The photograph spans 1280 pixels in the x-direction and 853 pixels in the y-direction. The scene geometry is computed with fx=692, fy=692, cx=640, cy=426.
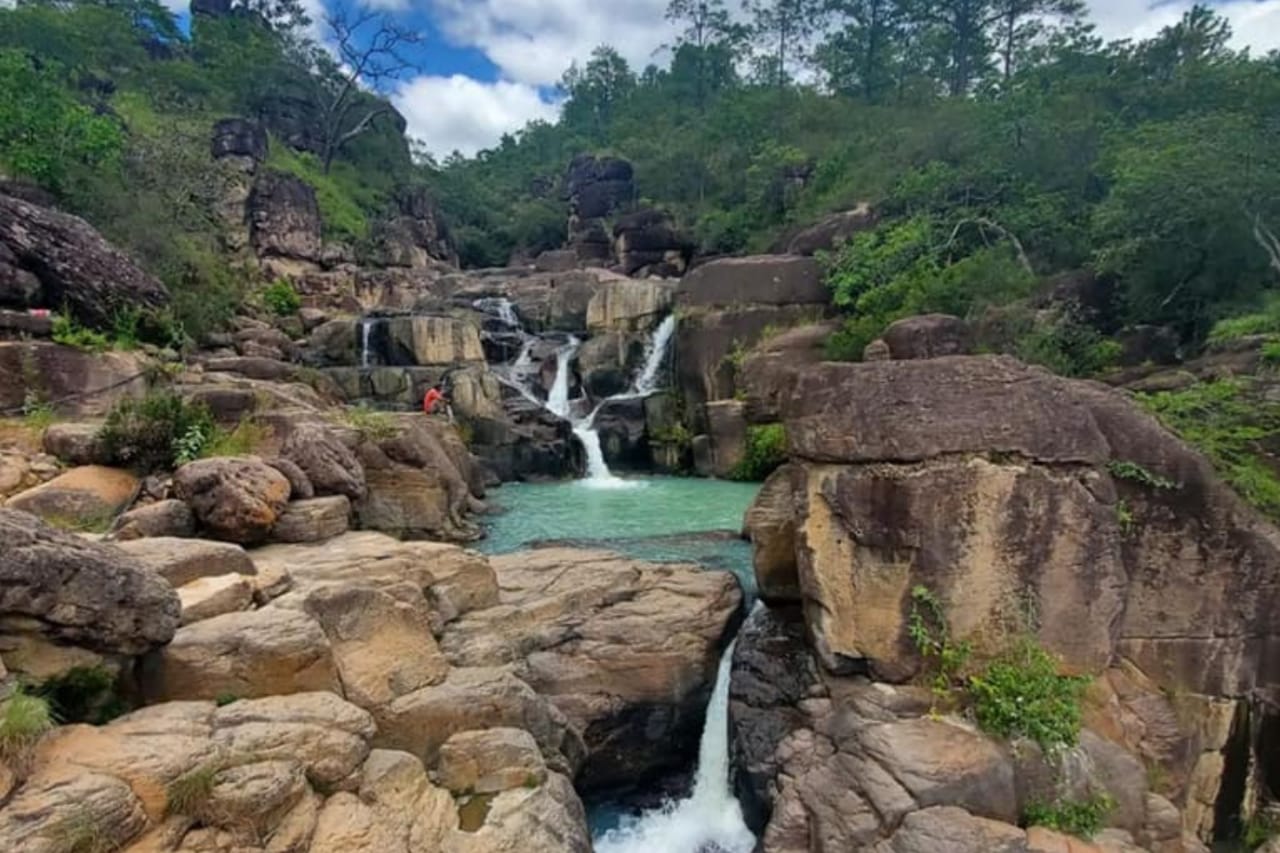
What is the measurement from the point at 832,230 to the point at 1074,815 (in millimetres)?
19824

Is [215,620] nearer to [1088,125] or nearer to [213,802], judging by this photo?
[213,802]

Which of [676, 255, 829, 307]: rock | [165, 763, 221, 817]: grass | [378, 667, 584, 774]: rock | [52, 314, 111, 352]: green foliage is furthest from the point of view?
[676, 255, 829, 307]: rock

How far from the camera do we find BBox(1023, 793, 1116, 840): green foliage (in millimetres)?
4430

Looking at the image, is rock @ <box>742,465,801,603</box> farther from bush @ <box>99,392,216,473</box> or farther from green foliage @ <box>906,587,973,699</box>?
bush @ <box>99,392,216,473</box>

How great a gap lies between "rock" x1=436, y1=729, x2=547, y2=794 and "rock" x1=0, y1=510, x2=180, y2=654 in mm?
1871

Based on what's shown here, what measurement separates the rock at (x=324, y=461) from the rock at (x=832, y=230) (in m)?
16.0

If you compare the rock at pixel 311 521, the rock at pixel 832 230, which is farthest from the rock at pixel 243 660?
the rock at pixel 832 230

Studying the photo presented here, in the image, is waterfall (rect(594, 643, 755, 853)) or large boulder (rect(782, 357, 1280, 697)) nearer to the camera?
large boulder (rect(782, 357, 1280, 697))

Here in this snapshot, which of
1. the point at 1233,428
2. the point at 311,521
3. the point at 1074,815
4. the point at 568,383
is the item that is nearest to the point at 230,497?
the point at 311,521

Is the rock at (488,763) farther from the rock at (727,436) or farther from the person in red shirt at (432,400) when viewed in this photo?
the rock at (727,436)

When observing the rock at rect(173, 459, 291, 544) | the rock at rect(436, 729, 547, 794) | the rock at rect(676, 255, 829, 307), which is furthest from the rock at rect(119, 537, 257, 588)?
the rock at rect(676, 255, 829, 307)

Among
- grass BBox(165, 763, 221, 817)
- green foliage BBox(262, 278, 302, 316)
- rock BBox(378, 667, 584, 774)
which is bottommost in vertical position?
rock BBox(378, 667, 584, 774)

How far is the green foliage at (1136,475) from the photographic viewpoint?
538cm

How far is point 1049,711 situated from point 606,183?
37303 mm
